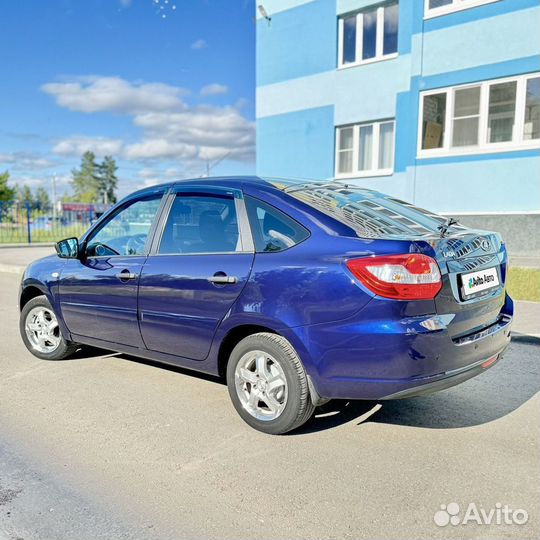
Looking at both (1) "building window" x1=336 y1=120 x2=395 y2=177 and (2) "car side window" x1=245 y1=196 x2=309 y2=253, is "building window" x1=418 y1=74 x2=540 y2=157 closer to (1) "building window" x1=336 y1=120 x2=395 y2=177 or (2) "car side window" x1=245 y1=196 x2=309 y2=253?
(1) "building window" x1=336 y1=120 x2=395 y2=177

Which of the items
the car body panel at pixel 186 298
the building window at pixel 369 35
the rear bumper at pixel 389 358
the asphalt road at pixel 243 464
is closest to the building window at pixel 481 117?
the building window at pixel 369 35

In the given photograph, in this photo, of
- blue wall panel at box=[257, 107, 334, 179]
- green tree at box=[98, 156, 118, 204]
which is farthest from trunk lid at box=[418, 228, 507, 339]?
green tree at box=[98, 156, 118, 204]

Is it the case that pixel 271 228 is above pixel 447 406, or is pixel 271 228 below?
above

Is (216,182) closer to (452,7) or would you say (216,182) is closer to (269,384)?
(269,384)

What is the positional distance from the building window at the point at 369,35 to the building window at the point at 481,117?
8.01 ft

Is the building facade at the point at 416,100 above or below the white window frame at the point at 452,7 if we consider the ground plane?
below

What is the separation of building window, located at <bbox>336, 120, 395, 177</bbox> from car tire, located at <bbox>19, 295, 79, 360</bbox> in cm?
1161

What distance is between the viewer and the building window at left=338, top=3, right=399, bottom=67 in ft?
47.6

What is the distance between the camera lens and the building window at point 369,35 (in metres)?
14.5

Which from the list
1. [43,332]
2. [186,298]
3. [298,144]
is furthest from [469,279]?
[298,144]

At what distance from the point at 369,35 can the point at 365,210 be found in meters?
13.6

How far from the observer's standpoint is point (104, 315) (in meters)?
4.28

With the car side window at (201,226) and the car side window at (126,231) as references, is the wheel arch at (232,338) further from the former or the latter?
the car side window at (126,231)

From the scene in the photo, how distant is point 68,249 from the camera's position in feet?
15.2
